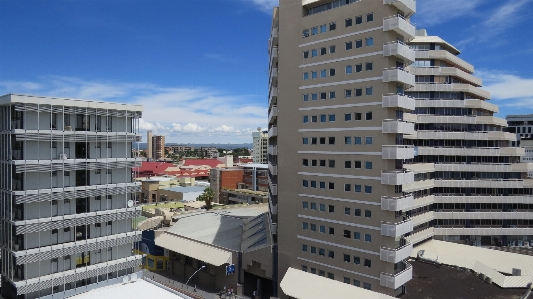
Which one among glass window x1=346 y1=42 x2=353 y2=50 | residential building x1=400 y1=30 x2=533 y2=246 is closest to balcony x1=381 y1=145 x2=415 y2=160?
glass window x1=346 y1=42 x2=353 y2=50

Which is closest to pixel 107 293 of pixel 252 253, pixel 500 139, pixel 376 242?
pixel 252 253

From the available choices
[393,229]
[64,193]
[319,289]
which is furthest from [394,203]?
[64,193]

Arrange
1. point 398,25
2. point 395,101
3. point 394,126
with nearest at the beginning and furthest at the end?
1. point 398,25
2. point 395,101
3. point 394,126

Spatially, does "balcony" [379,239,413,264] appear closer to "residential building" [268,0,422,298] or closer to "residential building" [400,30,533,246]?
"residential building" [268,0,422,298]

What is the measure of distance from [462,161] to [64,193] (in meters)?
70.3

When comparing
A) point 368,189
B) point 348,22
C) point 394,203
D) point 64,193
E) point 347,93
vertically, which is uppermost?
point 348,22

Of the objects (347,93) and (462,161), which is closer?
(347,93)

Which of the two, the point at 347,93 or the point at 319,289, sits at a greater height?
the point at 347,93

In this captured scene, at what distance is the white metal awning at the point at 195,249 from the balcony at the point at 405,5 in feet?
141

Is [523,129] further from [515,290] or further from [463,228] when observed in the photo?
[515,290]

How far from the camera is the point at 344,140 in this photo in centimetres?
5172

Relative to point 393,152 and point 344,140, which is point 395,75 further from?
point 344,140

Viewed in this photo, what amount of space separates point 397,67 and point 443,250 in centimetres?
3529

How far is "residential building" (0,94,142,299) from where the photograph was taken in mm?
40562
